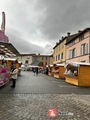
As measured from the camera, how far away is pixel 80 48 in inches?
1457

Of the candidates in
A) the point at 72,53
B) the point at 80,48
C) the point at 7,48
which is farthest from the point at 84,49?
the point at 7,48

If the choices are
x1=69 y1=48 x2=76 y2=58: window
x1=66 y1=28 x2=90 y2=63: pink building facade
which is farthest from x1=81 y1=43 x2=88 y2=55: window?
x1=69 y1=48 x2=76 y2=58: window

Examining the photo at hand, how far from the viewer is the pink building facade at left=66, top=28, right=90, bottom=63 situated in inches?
1298

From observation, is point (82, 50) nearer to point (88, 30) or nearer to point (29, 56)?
point (88, 30)

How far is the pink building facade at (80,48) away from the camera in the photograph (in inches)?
1298

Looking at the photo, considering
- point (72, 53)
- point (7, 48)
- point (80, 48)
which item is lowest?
point (7, 48)

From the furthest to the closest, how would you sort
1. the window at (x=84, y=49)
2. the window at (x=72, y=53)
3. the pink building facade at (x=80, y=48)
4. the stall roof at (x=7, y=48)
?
the window at (x=72, y=53) → the window at (x=84, y=49) → the pink building facade at (x=80, y=48) → the stall roof at (x=7, y=48)

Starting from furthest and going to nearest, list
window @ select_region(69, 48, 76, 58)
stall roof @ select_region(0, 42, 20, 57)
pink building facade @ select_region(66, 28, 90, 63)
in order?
1. window @ select_region(69, 48, 76, 58)
2. pink building facade @ select_region(66, 28, 90, 63)
3. stall roof @ select_region(0, 42, 20, 57)

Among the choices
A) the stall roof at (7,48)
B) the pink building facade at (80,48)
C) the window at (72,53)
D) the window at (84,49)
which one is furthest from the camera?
the window at (72,53)

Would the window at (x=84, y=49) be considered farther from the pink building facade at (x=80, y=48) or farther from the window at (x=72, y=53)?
the window at (x=72, y=53)

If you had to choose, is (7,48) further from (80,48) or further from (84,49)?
(80,48)

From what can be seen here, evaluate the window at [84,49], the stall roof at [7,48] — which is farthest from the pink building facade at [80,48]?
the stall roof at [7,48]

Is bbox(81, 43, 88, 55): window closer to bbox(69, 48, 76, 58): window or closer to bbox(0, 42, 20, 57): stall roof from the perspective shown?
bbox(69, 48, 76, 58): window

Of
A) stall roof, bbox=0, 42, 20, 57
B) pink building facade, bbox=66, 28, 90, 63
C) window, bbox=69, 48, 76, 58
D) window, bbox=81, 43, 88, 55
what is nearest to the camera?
stall roof, bbox=0, 42, 20, 57
